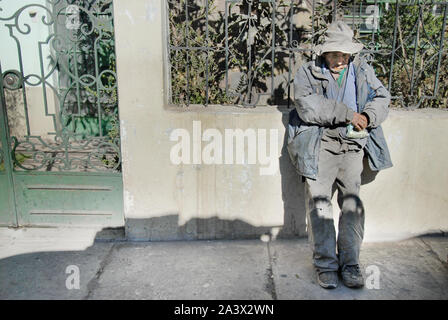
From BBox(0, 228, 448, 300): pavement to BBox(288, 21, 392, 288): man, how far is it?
0.29 m

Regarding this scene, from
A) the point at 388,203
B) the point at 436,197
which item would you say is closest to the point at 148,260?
the point at 388,203

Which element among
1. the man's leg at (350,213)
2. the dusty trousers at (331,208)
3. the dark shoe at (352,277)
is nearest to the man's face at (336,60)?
the dusty trousers at (331,208)

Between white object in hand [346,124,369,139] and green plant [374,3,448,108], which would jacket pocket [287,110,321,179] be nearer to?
white object in hand [346,124,369,139]

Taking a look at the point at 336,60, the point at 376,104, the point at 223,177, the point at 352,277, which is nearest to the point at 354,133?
the point at 376,104

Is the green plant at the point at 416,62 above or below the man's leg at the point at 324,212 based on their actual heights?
above

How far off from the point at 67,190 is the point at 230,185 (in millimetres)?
1673

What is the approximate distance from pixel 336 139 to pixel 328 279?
1119 millimetres

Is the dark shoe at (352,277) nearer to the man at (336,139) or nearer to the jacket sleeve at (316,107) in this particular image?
the man at (336,139)

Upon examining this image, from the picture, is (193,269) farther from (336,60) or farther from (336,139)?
(336,60)

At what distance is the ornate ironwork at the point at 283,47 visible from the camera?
408 cm

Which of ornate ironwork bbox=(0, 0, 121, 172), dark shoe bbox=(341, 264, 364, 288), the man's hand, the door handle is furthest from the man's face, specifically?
the door handle

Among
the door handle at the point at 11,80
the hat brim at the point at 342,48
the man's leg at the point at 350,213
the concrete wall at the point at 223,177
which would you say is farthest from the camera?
the door handle at the point at 11,80

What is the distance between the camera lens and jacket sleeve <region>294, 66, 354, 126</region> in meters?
3.33
